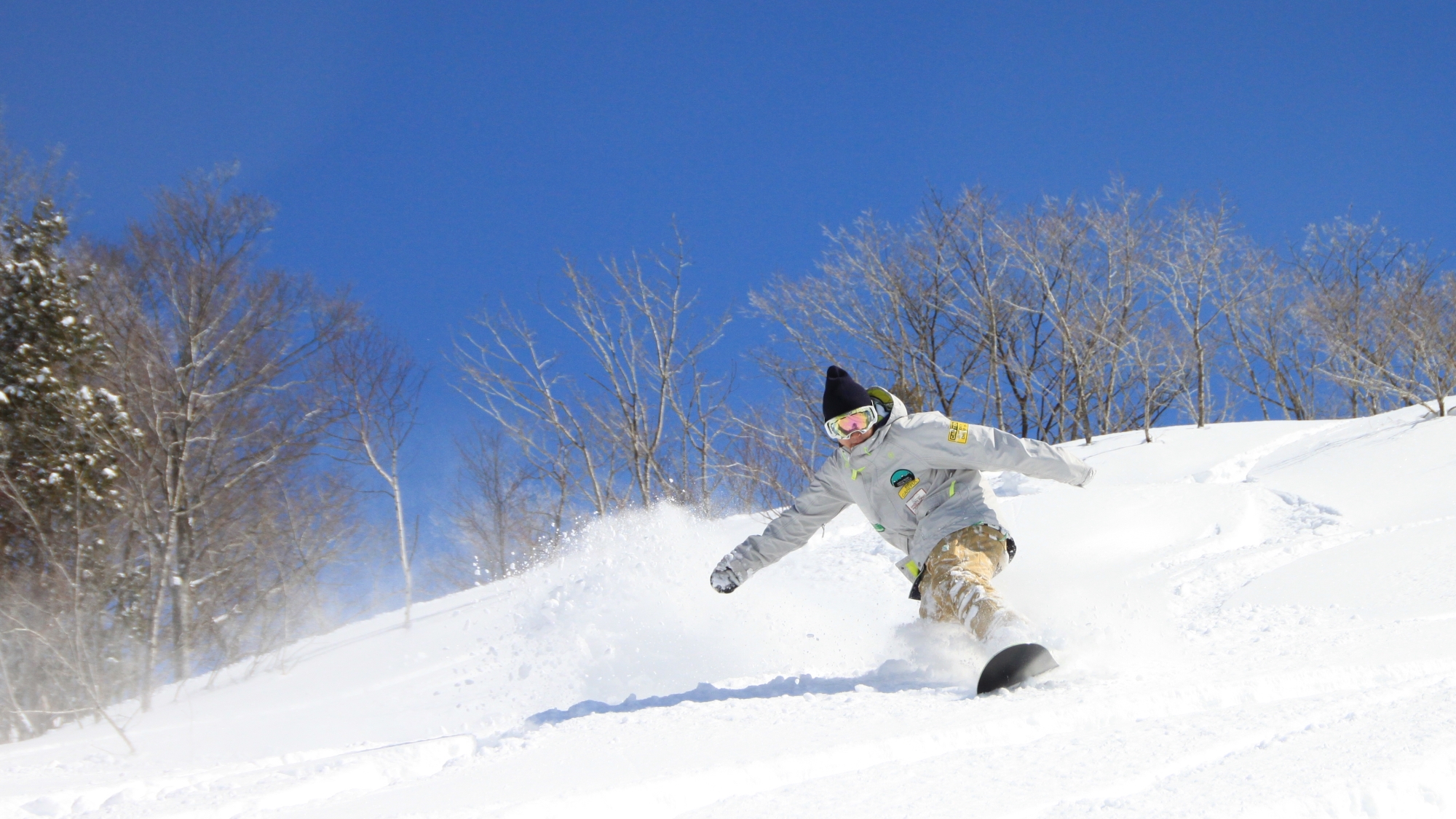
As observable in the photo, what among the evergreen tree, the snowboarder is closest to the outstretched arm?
the snowboarder

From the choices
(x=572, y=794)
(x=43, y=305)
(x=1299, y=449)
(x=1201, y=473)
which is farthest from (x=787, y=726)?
(x=43, y=305)

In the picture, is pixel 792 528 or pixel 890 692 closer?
pixel 890 692

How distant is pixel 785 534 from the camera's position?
426 centimetres

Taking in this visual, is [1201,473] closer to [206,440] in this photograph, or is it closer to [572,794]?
[572,794]

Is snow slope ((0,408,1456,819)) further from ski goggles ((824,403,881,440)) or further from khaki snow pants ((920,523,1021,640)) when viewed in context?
ski goggles ((824,403,881,440))

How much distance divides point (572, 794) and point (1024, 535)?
702 cm

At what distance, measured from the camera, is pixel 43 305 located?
11.6 metres

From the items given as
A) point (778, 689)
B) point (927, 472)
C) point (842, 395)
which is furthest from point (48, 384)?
point (927, 472)

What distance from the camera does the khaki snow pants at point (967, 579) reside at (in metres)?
3.06

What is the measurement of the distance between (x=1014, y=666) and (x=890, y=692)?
1.40ft

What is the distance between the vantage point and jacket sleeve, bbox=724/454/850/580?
13.9 ft

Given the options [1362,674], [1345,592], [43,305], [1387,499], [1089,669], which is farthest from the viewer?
[43,305]

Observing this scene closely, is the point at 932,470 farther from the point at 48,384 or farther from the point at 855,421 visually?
the point at 48,384

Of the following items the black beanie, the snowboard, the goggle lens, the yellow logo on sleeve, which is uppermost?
the black beanie
